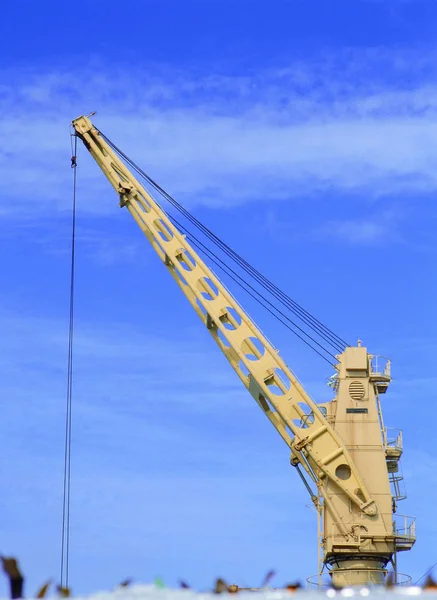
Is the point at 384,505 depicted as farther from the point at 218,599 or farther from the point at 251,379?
the point at 218,599

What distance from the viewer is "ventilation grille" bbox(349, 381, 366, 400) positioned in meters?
59.9

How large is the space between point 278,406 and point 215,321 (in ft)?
18.2

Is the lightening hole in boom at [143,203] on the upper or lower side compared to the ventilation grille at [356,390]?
upper

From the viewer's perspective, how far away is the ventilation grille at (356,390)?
59.9m

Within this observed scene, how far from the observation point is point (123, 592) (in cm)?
1998

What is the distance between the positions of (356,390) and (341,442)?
2748mm

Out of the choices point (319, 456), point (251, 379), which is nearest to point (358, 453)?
point (319, 456)

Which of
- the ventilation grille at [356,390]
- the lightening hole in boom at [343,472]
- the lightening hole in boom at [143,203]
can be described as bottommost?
the lightening hole in boom at [343,472]

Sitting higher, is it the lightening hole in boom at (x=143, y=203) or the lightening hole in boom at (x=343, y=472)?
the lightening hole in boom at (x=143, y=203)

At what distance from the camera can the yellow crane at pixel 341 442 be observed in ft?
191

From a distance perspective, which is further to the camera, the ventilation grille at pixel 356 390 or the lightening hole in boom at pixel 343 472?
the ventilation grille at pixel 356 390

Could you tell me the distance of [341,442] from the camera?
195 ft

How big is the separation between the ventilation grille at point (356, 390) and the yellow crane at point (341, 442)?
0.16 feet

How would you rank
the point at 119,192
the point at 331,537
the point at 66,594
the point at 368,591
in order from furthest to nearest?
the point at 119,192
the point at 331,537
the point at 368,591
the point at 66,594
